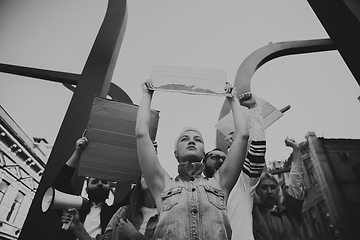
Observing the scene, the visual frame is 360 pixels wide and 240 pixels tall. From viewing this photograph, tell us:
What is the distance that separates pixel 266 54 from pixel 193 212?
3.91 metres

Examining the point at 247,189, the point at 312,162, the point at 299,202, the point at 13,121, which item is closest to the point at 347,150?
the point at 312,162

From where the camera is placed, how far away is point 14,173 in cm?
1447

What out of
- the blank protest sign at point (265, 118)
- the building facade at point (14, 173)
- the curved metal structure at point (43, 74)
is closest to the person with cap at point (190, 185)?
the blank protest sign at point (265, 118)

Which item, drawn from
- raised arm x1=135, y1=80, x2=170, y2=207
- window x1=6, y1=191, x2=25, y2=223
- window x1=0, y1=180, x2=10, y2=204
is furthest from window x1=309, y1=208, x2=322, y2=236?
window x1=0, y1=180, x2=10, y2=204

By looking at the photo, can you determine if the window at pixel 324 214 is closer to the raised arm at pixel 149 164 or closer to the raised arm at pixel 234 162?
the raised arm at pixel 234 162

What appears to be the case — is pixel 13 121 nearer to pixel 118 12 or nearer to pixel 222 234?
Result: pixel 118 12

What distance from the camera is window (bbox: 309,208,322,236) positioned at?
17642mm

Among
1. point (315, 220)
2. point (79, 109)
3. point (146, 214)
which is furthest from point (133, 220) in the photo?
point (315, 220)

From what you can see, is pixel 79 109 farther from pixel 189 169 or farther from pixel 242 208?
pixel 242 208

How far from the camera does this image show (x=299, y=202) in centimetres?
240

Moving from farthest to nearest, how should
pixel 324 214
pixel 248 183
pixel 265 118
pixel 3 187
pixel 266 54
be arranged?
pixel 324 214, pixel 3 187, pixel 266 54, pixel 265 118, pixel 248 183

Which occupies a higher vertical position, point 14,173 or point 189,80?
point 14,173

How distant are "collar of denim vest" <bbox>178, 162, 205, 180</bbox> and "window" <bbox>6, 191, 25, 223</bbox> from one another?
18.6 m

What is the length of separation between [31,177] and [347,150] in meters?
24.7
